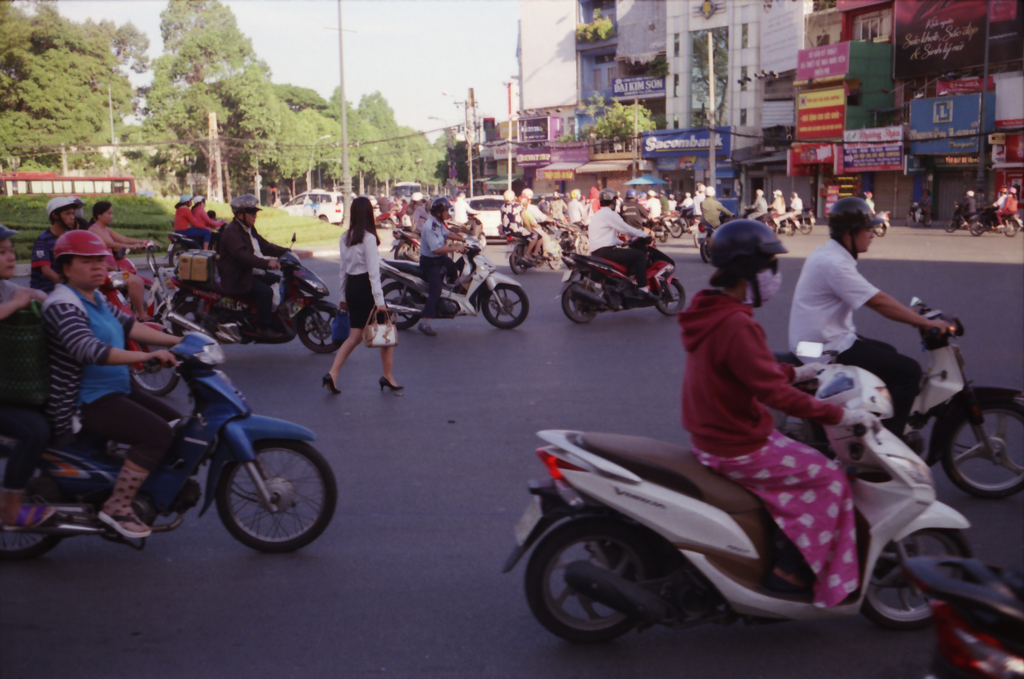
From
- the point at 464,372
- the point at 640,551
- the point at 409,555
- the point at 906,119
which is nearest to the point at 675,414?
the point at 464,372

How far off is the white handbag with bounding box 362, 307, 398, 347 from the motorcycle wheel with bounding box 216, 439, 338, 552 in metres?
3.24

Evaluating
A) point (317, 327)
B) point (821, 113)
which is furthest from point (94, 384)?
point (821, 113)

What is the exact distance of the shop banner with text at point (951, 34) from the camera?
36.6 meters

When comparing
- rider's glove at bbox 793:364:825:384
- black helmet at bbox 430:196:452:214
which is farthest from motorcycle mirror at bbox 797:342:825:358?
black helmet at bbox 430:196:452:214

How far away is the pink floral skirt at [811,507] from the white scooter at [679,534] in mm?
79

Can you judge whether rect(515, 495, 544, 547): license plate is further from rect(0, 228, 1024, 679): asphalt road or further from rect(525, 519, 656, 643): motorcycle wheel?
rect(0, 228, 1024, 679): asphalt road

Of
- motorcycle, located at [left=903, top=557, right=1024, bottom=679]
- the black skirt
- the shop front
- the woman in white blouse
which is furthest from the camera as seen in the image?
the shop front

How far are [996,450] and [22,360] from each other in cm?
473

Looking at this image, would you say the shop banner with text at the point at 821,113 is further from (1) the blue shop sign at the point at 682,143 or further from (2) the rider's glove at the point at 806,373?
(2) the rider's glove at the point at 806,373

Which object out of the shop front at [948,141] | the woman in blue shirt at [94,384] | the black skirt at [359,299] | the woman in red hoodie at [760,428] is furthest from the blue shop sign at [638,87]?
the woman in red hoodie at [760,428]

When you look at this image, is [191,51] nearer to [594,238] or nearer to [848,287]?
[594,238]

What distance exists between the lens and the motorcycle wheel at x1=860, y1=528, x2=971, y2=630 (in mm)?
3512

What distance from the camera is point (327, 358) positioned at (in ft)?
32.9

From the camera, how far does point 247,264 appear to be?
372 inches
